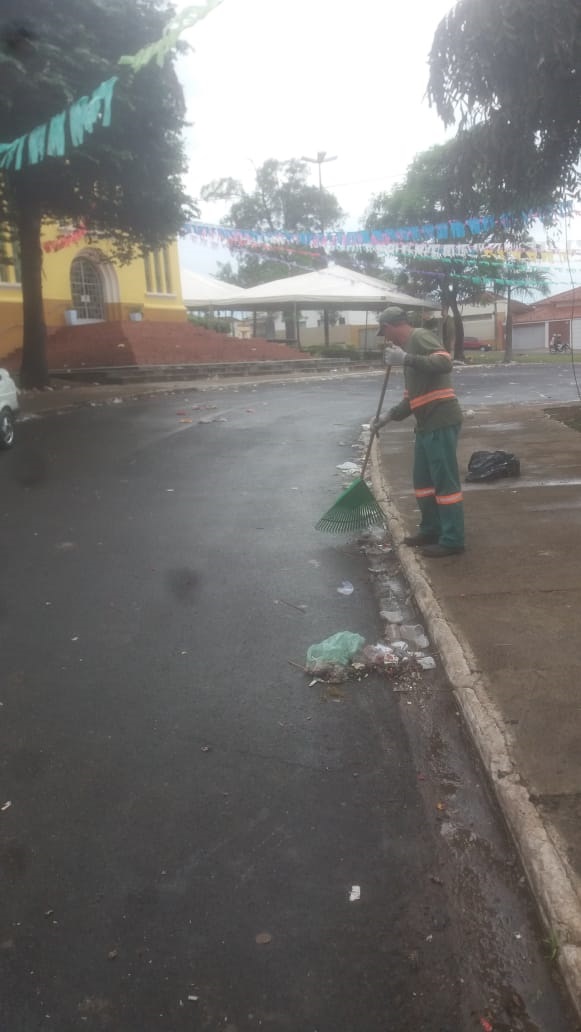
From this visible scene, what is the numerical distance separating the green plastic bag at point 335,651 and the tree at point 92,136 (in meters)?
12.4

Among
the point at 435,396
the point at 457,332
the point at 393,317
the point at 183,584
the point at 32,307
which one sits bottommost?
the point at 183,584

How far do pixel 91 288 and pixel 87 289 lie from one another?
0.21 m

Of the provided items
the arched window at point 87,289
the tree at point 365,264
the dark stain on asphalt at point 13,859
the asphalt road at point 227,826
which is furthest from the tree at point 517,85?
the tree at point 365,264

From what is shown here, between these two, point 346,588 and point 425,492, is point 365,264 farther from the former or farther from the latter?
point 346,588

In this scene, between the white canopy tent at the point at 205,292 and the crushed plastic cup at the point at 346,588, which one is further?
the white canopy tent at the point at 205,292

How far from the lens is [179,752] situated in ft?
10.4

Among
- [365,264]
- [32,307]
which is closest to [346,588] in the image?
[32,307]

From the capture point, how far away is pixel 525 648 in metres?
3.84

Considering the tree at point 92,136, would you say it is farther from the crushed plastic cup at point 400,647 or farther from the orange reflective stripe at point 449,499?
the crushed plastic cup at point 400,647

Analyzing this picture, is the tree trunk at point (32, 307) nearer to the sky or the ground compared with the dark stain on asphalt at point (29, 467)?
nearer to the sky

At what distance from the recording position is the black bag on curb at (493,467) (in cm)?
784

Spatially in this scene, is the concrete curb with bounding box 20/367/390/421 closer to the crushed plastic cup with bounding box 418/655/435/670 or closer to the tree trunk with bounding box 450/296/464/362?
the crushed plastic cup with bounding box 418/655/435/670

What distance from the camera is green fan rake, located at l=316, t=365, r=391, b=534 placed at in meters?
5.85

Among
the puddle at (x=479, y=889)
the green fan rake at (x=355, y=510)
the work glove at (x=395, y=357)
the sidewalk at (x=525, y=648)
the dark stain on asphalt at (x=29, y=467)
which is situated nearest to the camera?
the puddle at (x=479, y=889)
